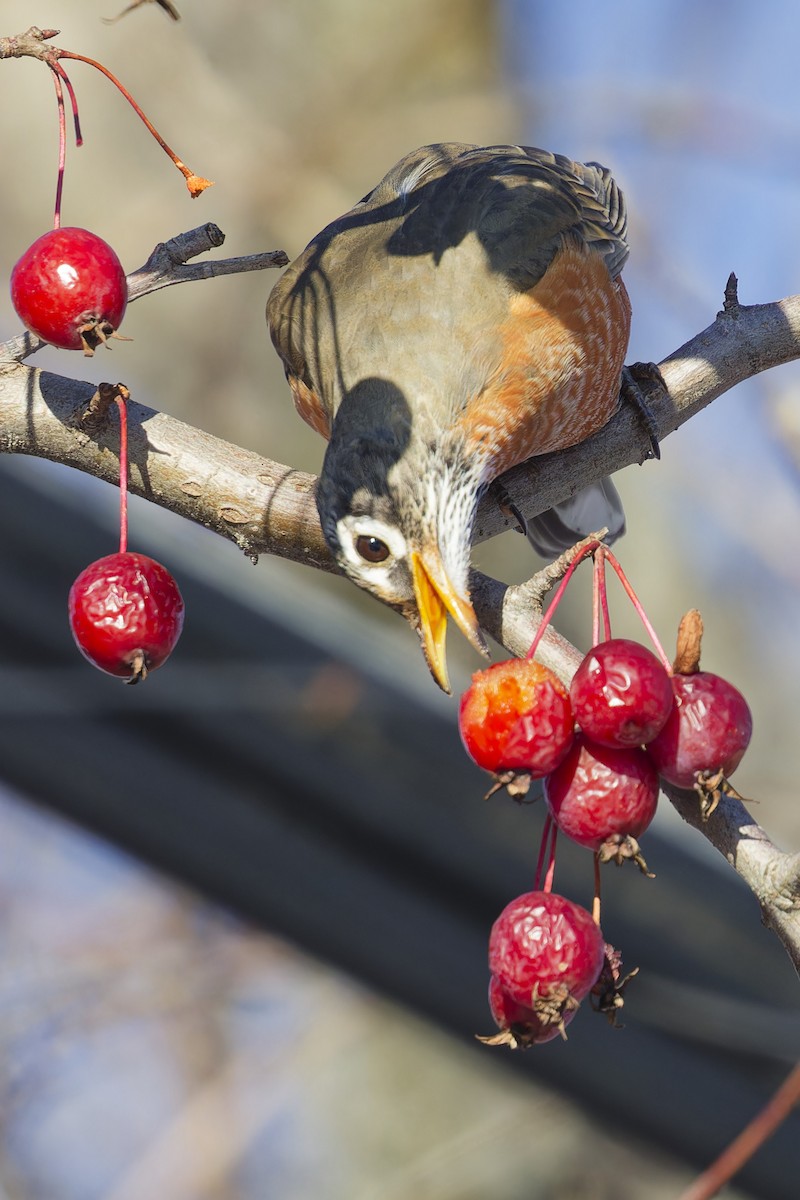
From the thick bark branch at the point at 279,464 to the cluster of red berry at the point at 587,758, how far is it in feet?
0.40

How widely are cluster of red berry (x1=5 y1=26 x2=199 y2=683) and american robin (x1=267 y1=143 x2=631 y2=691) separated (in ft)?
1.81

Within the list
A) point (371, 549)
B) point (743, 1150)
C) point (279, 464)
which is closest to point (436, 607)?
point (371, 549)

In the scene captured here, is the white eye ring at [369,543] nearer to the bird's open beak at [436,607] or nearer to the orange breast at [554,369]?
the bird's open beak at [436,607]

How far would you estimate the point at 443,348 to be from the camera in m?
2.77

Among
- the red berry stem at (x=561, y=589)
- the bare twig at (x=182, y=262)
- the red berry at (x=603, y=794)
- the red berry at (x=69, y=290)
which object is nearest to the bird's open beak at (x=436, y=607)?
the red berry stem at (x=561, y=589)

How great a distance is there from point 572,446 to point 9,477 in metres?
1.59

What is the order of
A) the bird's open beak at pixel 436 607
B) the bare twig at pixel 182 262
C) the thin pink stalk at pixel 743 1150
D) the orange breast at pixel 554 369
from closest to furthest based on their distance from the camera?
the thin pink stalk at pixel 743 1150
the bare twig at pixel 182 262
the bird's open beak at pixel 436 607
the orange breast at pixel 554 369

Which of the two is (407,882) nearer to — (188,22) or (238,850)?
(238,850)

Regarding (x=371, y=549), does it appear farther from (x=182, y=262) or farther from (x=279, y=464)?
(x=182, y=262)

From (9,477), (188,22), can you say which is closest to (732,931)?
(9,477)

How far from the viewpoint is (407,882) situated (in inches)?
151

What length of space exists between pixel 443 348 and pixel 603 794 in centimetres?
141

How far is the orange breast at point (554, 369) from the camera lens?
8.82 feet

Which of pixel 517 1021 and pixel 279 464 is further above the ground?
pixel 279 464
